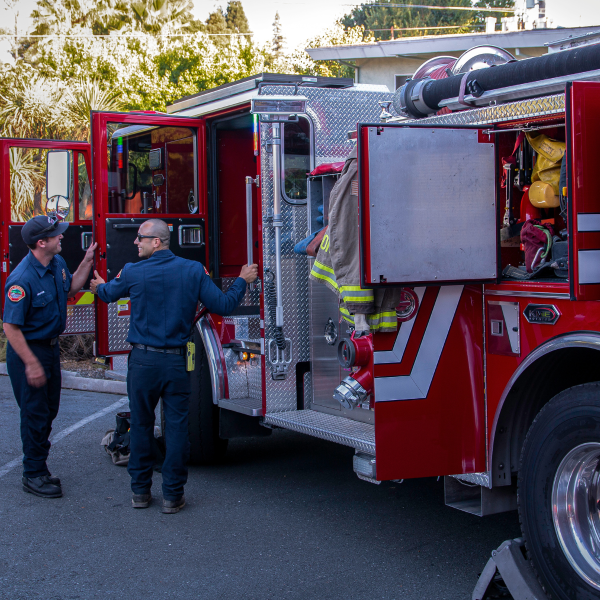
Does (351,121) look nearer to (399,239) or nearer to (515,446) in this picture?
(399,239)

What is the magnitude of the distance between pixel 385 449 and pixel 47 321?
275 centimetres

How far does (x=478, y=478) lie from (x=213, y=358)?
240 cm

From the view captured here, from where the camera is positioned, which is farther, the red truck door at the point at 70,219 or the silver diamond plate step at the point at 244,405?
the red truck door at the point at 70,219

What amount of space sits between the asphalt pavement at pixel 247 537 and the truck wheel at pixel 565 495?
0.64m

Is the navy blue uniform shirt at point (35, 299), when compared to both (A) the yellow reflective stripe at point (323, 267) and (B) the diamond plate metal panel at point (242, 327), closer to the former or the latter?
(B) the diamond plate metal panel at point (242, 327)

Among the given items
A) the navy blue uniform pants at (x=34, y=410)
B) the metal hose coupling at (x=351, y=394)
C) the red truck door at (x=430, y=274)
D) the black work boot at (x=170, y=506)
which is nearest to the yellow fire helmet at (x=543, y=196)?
the red truck door at (x=430, y=274)

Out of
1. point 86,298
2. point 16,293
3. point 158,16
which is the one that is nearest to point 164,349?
point 16,293

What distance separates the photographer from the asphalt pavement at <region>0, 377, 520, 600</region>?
3984 millimetres

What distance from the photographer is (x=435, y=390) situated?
3822mm

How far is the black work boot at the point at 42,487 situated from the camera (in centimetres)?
538

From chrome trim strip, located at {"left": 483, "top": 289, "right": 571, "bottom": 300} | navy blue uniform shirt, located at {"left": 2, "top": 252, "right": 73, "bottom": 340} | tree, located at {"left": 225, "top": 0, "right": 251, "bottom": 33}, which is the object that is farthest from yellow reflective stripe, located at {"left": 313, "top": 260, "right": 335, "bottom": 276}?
tree, located at {"left": 225, "top": 0, "right": 251, "bottom": 33}

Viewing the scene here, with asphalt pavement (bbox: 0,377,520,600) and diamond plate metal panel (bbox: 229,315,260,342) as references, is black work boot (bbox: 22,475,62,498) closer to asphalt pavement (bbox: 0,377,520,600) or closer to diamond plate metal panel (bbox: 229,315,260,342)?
asphalt pavement (bbox: 0,377,520,600)

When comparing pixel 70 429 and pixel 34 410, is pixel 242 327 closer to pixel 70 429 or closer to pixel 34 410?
pixel 34 410

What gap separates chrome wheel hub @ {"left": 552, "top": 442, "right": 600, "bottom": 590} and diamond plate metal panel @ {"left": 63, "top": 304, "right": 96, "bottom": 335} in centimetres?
611
